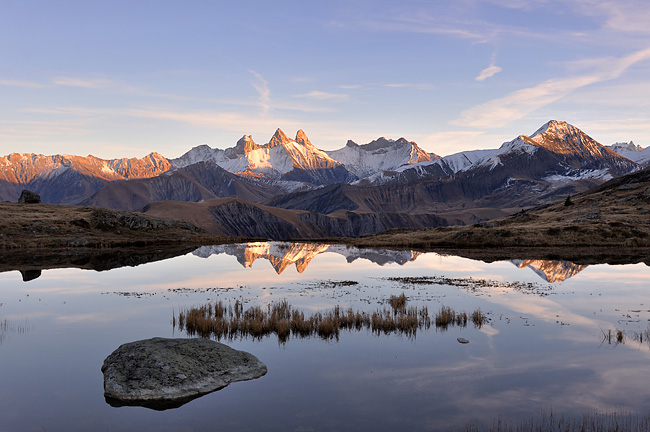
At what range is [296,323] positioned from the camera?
28562 millimetres

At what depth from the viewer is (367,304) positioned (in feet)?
120

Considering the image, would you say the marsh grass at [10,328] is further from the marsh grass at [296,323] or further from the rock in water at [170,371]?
the rock in water at [170,371]

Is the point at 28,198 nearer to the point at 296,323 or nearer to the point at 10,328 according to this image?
the point at 10,328

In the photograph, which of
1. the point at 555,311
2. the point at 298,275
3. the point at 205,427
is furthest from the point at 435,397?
the point at 298,275

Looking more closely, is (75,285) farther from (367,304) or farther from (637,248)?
(637,248)

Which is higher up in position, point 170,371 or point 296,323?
point 296,323

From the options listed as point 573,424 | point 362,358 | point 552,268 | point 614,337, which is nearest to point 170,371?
point 362,358

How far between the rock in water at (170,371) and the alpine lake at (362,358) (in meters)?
0.59

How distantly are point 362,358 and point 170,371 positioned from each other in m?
8.80

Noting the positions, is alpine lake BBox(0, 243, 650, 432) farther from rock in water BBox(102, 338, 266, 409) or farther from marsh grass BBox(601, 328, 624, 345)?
rock in water BBox(102, 338, 266, 409)

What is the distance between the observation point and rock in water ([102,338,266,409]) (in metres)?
18.1

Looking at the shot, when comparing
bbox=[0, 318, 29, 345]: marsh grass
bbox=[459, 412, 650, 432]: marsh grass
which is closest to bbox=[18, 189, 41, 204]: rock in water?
bbox=[0, 318, 29, 345]: marsh grass

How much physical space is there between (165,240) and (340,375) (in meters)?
106

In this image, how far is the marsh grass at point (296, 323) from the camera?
1094 inches
